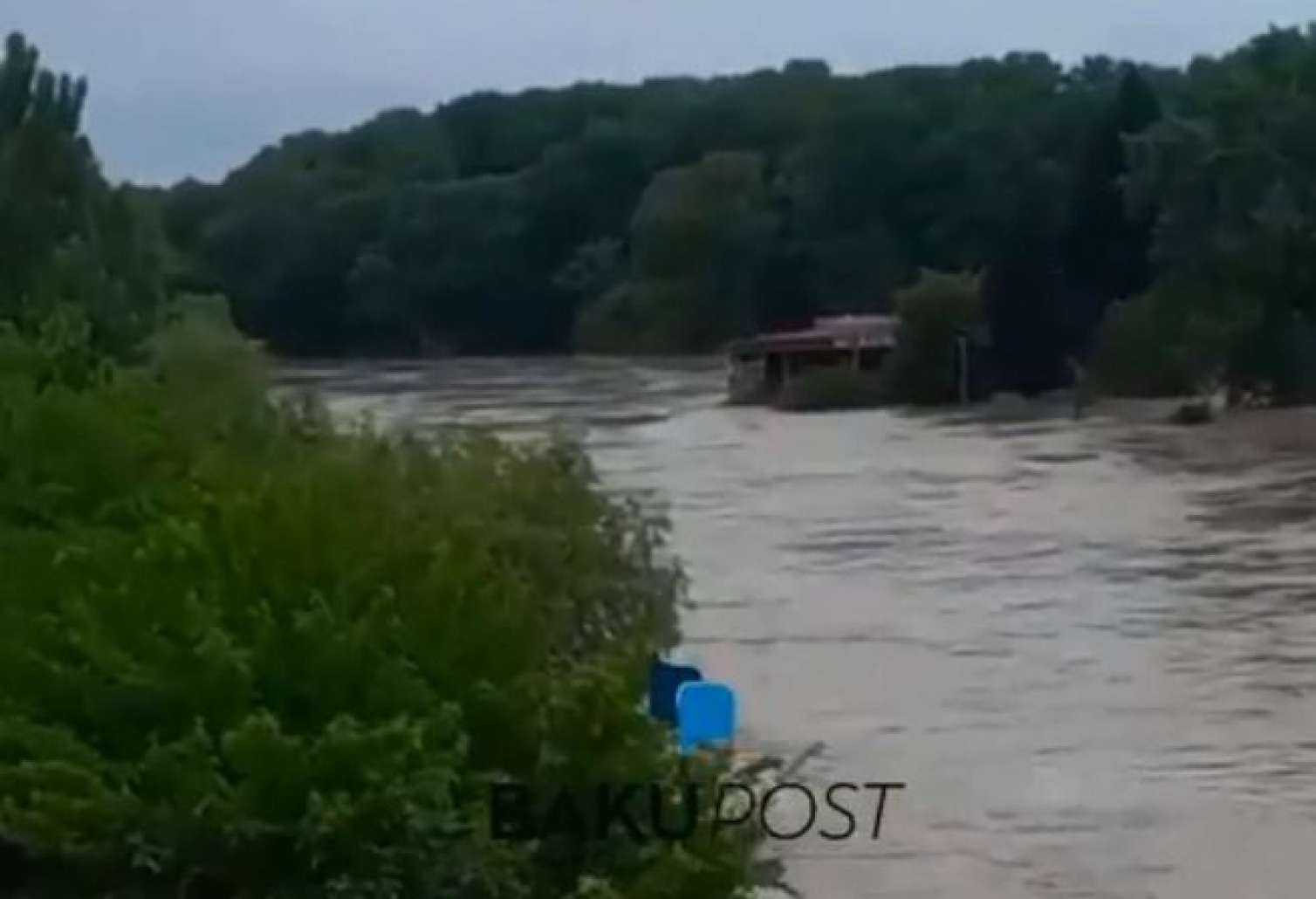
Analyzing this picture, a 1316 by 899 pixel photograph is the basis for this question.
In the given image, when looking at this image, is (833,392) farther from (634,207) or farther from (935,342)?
(634,207)

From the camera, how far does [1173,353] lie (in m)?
56.3

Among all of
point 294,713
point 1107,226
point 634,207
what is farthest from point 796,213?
point 294,713

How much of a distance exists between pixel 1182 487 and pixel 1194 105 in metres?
21.8

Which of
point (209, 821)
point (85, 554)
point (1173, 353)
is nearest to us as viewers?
point (209, 821)

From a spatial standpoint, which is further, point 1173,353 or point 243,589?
point 1173,353

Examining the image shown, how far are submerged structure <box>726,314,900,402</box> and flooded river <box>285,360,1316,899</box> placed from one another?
15909mm

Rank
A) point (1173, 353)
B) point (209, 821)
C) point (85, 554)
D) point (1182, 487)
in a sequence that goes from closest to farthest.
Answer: point (209, 821) < point (85, 554) < point (1182, 487) < point (1173, 353)

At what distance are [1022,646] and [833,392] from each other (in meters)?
39.7

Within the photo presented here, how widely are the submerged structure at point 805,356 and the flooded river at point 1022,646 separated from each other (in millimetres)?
15909

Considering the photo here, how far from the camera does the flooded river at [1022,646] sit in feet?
45.9

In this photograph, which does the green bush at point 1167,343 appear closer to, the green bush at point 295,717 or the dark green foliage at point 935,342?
the dark green foliage at point 935,342

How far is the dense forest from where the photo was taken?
54.4 m

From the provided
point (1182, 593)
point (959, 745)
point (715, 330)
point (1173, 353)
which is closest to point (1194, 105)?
point (1173, 353)

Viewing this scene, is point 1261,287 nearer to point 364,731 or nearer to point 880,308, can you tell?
point 880,308
